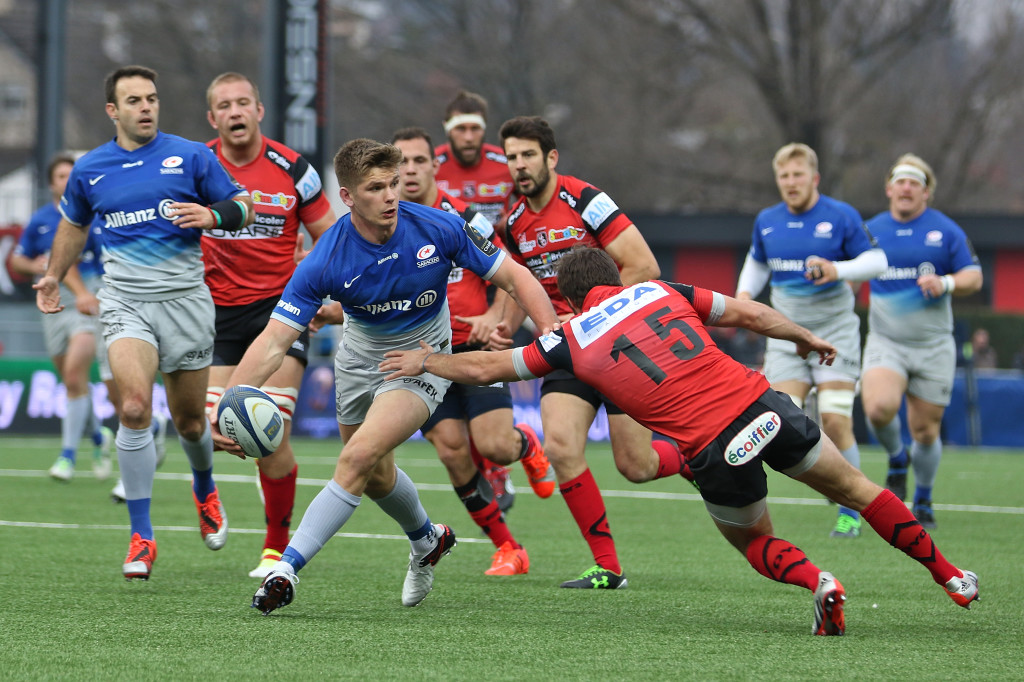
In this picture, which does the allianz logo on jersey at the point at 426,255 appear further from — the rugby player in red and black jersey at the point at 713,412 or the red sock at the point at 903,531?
the red sock at the point at 903,531

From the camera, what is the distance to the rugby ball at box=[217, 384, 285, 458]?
18.4 ft

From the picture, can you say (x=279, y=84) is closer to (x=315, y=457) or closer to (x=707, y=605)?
(x=315, y=457)

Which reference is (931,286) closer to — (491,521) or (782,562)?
(491,521)

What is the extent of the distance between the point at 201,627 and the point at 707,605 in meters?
2.27

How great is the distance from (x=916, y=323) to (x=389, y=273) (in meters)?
5.16

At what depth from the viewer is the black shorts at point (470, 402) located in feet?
26.3

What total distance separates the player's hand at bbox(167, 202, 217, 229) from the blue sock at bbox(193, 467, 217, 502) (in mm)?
1544

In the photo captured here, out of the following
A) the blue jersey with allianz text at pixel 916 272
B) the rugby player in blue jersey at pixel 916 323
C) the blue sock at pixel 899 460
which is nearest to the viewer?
the rugby player in blue jersey at pixel 916 323

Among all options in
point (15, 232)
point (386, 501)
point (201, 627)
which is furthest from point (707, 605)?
point (15, 232)

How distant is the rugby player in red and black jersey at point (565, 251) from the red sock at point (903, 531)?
1.68 meters

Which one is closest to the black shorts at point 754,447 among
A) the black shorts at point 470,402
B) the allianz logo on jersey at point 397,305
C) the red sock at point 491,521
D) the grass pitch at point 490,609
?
the grass pitch at point 490,609

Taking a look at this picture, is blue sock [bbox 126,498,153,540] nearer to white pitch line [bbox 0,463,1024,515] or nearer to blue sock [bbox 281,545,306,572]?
blue sock [bbox 281,545,306,572]

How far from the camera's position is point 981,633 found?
18.4ft

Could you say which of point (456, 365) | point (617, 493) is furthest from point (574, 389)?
point (617, 493)
